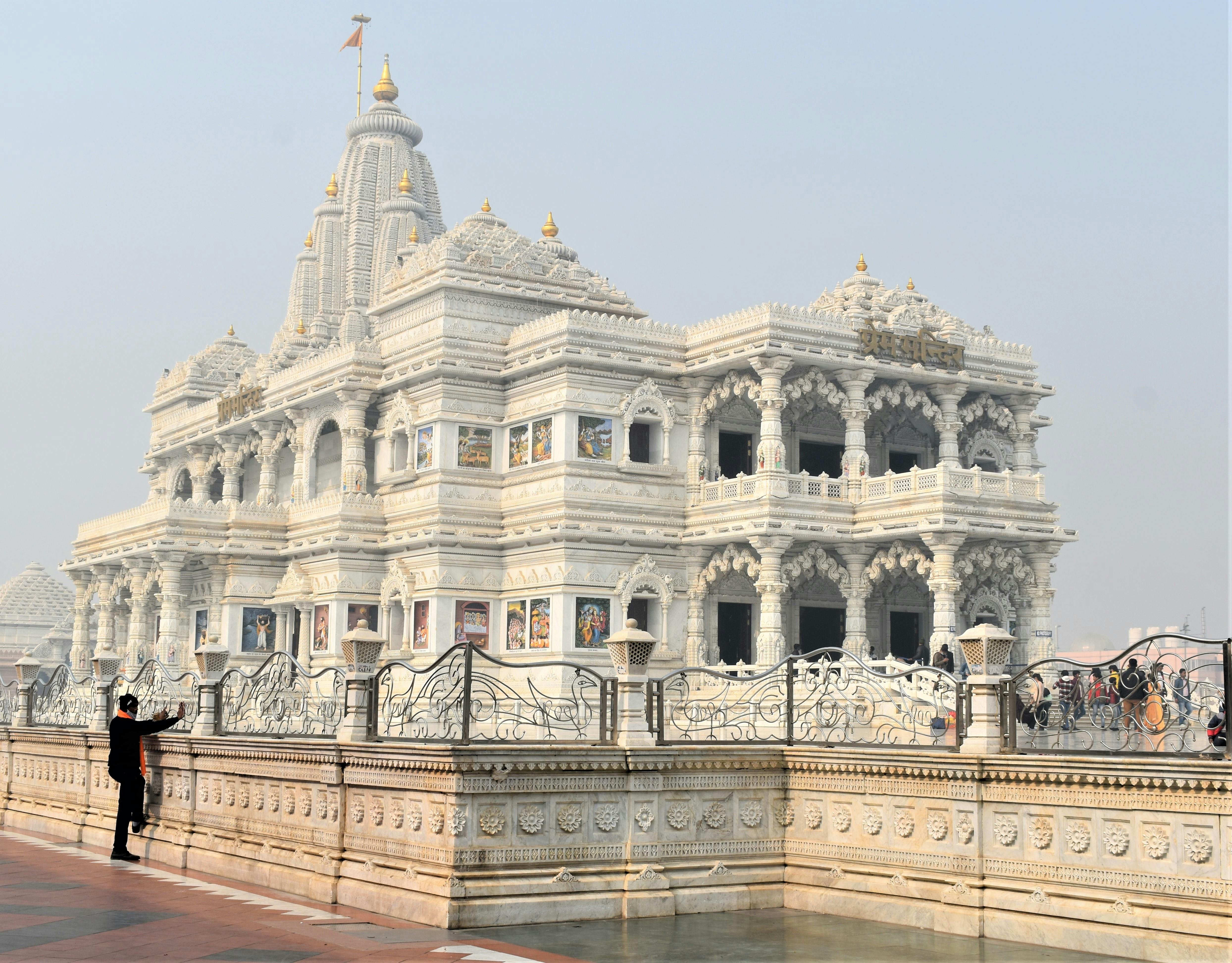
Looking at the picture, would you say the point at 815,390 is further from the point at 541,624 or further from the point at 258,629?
the point at 258,629

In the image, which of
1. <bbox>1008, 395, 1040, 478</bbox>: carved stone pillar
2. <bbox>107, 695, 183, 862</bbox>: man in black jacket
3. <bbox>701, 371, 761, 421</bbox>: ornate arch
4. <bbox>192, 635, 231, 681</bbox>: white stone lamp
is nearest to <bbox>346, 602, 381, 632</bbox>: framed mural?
<bbox>701, 371, 761, 421</bbox>: ornate arch

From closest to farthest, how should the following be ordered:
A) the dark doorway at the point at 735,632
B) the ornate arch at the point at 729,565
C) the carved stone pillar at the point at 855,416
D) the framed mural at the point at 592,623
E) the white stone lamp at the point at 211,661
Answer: the white stone lamp at the point at 211,661
the ornate arch at the point at 729,565
the framed mural at the point at 592,623
the carved stone pillar at the point at 855,416
the dark doorway at the point at 735,632

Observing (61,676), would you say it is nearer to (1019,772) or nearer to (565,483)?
(565,483)

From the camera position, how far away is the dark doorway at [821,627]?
3778cm

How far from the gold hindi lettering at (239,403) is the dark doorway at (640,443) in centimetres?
1357

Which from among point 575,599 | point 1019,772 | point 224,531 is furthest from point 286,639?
point 1019,772

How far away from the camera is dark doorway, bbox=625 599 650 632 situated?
36406mm

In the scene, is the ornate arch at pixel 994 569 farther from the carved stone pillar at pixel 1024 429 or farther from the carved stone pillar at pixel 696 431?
the carved stone pillar at pixel 696 431

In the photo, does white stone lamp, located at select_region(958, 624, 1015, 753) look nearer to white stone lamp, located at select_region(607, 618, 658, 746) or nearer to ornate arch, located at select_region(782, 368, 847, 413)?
white stone lamp, located at select_region(607, 618, 658, 746)

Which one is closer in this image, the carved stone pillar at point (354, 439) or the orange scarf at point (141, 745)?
the orange scarf at point (141, 745)

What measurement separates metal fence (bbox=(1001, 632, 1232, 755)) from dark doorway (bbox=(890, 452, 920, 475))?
2586cm

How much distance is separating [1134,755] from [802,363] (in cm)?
2356

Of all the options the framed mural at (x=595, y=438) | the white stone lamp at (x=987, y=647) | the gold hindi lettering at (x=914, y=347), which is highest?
the gold hindi lettering at (x=914, y=347)

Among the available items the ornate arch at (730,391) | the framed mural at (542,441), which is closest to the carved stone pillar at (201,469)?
the framed mural at (542,441)
